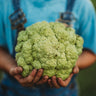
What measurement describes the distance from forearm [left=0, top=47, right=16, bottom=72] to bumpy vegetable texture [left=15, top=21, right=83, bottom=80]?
280 millimetres

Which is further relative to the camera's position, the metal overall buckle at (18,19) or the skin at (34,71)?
the metal overall buckle at (18,19)

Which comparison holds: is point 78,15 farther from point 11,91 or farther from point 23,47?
point 11,91

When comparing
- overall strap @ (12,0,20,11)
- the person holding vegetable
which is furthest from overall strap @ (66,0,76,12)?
overall strap @ (12,0,20,11)

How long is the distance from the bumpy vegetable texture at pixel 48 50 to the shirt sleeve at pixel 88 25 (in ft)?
0.99

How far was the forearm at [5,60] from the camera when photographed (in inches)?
52.3

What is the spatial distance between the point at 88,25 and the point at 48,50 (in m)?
0.53

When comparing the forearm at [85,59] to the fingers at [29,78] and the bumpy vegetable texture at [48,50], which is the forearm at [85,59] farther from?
the fingers at [29,78]

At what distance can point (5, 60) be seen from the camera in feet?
4.57

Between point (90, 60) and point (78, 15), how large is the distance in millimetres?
381

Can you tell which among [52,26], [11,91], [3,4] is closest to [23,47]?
[52,26]

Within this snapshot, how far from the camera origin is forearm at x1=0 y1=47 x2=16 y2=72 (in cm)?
133

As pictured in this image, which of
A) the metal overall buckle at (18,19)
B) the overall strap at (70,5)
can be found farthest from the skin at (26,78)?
the overall strap at (70,5)

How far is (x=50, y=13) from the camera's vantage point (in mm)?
1312

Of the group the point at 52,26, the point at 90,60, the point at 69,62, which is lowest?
the point at 90,60
